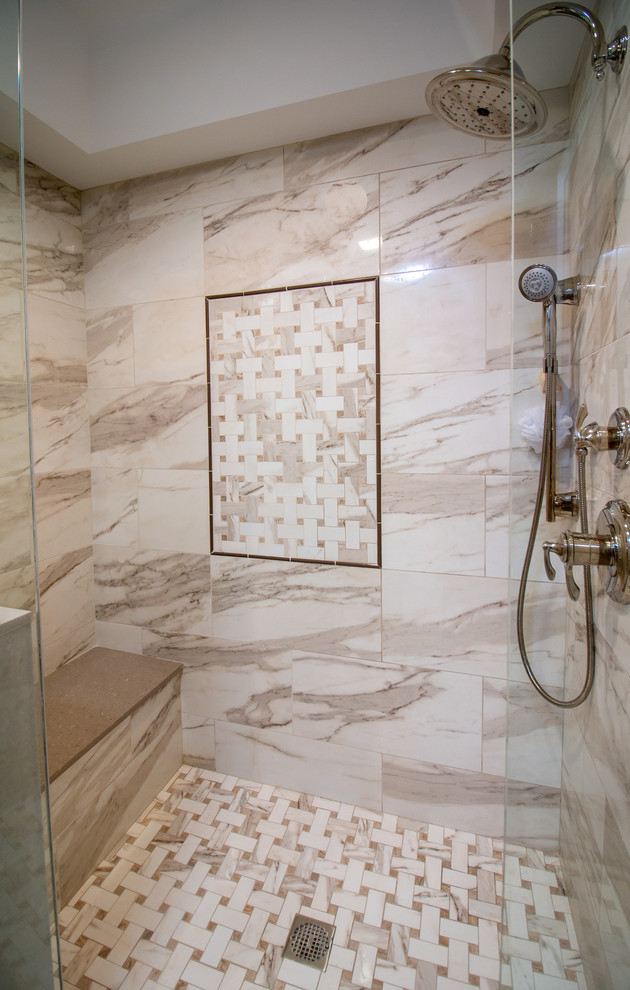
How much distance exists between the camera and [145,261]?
1950 millimetres

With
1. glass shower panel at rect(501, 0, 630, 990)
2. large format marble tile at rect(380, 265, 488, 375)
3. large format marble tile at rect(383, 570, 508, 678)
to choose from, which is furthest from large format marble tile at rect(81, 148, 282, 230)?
large format marble tile at rect(383, 570, 508, 678)

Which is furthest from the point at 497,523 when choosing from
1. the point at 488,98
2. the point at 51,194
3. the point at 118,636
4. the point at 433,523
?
the point at 51,194

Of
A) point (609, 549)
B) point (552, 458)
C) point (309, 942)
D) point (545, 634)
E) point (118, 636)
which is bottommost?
point (309, 942)

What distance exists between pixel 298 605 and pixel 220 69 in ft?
5.83

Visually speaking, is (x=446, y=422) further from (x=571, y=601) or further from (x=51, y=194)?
(x=51, y=194)

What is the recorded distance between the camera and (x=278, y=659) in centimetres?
188

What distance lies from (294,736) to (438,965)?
77 cm

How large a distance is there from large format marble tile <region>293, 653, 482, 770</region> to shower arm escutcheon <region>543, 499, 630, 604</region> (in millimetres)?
860

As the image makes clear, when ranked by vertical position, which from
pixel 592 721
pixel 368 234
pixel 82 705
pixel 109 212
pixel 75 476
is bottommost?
pixel 82 705

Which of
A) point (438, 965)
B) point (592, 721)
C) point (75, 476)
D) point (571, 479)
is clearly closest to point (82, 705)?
point (75, 476)

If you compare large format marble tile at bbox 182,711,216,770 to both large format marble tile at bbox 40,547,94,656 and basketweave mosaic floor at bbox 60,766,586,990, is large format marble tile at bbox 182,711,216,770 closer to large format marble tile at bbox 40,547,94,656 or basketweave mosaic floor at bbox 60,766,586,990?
basketweave mosaic floor at bbox 60,766,586,990

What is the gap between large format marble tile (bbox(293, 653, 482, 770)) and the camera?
1658mm

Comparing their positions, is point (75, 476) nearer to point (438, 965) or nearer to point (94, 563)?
point (94, 563)

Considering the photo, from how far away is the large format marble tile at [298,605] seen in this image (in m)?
1.75
